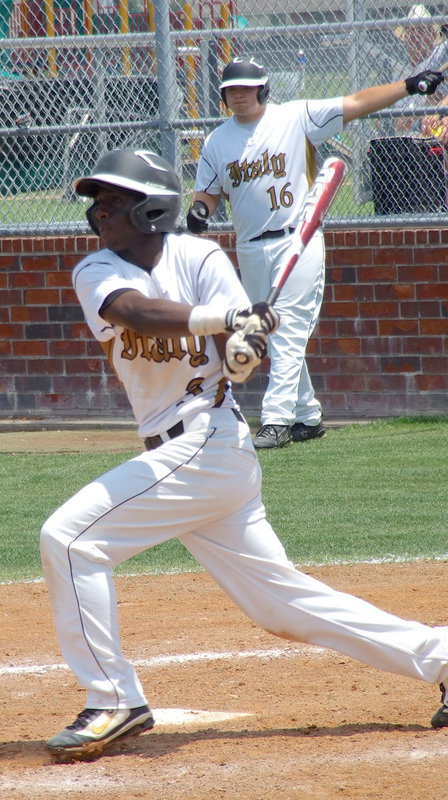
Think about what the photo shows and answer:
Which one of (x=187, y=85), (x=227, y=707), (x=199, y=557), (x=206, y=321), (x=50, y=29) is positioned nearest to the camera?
(x=206, y=321)

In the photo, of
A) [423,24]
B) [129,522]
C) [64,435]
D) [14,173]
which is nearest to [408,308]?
[423,24]

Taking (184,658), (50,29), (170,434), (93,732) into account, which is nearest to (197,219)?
(50,29)

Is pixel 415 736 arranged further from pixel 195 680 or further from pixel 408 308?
pixel 408 308

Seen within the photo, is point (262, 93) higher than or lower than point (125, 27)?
lower

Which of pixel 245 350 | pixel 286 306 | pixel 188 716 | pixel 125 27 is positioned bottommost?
pixel 188 716

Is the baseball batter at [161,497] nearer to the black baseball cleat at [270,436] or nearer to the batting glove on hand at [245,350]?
the batting glove on hand at [245,350]

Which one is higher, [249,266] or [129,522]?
[249,266]

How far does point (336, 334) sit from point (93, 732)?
589 cm

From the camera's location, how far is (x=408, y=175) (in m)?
8.99

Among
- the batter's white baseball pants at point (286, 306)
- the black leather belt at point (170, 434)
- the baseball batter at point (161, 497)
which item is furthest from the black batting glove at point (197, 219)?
the black leather belt at point (170, 434)

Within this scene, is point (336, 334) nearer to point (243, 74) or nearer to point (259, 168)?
point (259, 168)

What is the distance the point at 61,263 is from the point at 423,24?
10.9 ft

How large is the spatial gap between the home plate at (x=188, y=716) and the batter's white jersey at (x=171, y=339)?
94cm

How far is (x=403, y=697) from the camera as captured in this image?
3.86 m
